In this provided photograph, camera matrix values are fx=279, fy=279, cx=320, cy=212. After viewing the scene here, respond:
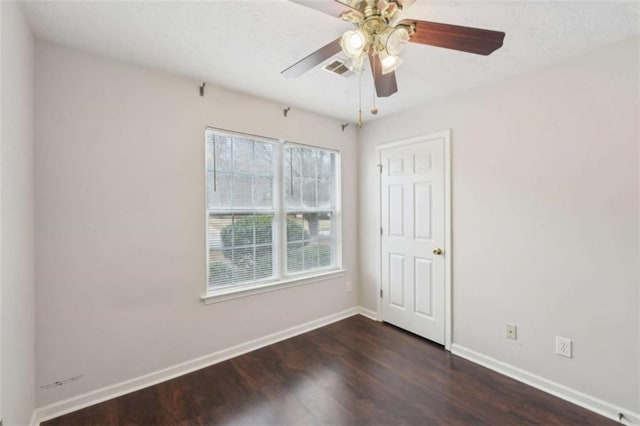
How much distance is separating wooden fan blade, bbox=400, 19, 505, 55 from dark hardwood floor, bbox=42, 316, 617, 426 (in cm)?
214

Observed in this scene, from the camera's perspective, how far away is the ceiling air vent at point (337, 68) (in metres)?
2.08

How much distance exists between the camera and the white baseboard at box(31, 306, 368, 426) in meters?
1.81

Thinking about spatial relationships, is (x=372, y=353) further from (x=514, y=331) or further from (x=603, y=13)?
(x=603, y=13)

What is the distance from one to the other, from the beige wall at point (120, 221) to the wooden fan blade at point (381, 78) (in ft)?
4.88

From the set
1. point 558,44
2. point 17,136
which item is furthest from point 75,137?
point 558,44

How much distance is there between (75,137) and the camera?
1878mm

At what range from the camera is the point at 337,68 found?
2145 millimetres

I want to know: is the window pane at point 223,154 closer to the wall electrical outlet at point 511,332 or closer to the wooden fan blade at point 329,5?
the wooden fan blade at point 329,5

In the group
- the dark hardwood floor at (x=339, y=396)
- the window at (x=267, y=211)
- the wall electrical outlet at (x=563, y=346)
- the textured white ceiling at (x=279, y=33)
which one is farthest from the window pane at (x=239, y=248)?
the wall electrical outlet at (x=563, y=346)

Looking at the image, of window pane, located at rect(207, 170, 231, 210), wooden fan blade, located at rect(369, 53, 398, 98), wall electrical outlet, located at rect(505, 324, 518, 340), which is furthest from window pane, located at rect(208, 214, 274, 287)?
wall electrical outlet, located at rect(505, 324, 518, 340)

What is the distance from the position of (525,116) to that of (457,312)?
5.82 ft

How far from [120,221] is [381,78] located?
202cm

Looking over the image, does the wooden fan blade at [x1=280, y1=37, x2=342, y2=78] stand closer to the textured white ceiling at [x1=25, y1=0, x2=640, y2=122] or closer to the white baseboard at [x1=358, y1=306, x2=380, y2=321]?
the textured white ceiling at [x1=25, y1=0, x2=640, y2=122]

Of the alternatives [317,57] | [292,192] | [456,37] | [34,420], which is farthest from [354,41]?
[34,420]
